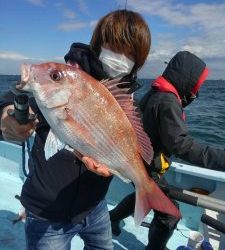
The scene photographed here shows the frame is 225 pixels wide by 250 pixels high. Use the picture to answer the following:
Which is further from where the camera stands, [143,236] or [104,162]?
[143,236]

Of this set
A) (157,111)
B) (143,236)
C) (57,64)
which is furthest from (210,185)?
(57,64)

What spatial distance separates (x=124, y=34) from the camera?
7.52 ft

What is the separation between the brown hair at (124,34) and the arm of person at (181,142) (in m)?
1.14

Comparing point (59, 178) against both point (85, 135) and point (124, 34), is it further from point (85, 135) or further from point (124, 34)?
point (124, 34)

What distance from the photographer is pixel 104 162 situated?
197 cm

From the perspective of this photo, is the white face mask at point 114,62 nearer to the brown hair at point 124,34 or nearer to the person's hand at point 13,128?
the brown hair at point 124,34

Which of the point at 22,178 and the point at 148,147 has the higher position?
the point at 148,147

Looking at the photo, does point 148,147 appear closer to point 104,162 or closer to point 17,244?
point 104,162

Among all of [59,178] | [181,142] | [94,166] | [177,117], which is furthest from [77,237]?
[94,166]

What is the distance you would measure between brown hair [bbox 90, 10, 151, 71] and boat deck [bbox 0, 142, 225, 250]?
7.83 ft

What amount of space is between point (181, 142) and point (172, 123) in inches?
7.8

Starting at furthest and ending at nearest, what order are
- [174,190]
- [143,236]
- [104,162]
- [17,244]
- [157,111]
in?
[143,236] < [17,244] < [157,111] < [174,190] < [104,162]

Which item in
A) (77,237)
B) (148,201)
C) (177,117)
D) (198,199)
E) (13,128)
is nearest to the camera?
(13,128)

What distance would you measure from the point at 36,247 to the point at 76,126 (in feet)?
3.19
